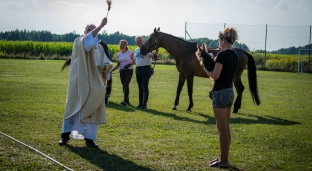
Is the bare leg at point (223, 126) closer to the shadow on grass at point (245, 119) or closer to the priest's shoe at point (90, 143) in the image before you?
the priest's shoe at point (90, 143)

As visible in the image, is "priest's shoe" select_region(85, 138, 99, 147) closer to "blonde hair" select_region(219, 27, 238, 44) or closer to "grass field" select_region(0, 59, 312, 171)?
"grass field" select_region(0, 59, 312, 171)

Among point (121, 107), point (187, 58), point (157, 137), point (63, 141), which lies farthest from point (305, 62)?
point (63, 141)

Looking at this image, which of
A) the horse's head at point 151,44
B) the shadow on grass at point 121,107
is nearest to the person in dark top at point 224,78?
the shadow on grass at point 121,107

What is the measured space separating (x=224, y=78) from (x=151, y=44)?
7.72 metres

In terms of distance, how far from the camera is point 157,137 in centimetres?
959

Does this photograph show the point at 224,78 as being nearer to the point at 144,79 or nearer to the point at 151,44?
the point at 144,79

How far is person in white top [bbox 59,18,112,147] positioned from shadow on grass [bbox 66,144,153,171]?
0.89 ft

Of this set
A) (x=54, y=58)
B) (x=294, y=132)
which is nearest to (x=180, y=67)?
(x=294, y=132)

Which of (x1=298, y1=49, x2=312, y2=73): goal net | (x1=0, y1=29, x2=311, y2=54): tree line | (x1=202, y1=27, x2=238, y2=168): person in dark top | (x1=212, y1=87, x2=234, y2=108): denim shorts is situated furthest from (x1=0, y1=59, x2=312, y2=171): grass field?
(x1=0, y1=29, x2=311, y2=54): tree line

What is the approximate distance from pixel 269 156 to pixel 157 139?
226 centimetres

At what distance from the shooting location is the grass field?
7.45m

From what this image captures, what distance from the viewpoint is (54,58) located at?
52.0 metres

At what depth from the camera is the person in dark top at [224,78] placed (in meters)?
6.88

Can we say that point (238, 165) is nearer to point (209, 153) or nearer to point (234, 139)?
point (209, 153)
